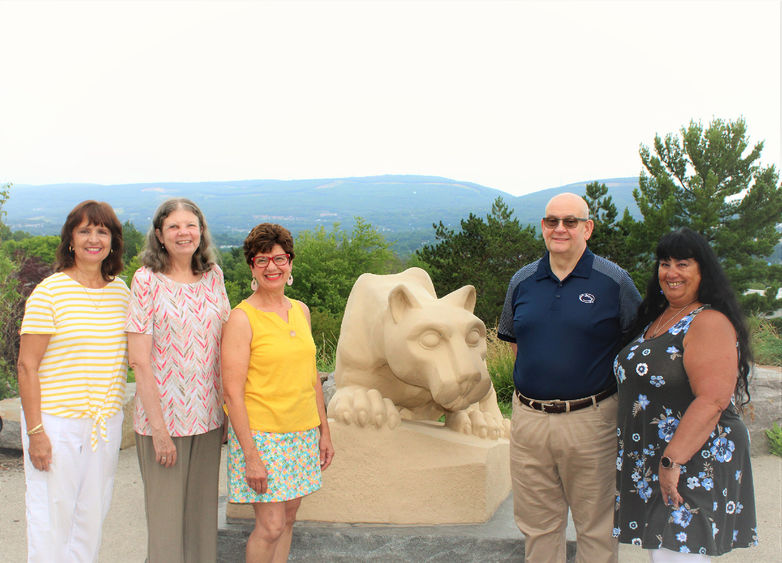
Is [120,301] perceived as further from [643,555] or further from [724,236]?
[724,236]

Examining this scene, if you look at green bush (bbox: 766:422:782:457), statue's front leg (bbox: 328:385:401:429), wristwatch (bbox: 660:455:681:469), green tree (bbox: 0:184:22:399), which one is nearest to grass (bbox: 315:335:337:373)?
green tree (bbox: 0:184:22:399)

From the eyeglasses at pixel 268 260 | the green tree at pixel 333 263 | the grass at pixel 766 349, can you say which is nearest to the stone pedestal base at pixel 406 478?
the eyeglasses at pixel 268 260

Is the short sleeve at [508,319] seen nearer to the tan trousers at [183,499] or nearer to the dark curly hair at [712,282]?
the dark curly hair at [712,282]

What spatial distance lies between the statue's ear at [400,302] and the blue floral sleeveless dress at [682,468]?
1183 mm

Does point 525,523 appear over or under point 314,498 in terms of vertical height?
over

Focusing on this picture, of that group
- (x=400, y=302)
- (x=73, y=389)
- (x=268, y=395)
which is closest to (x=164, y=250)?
(x=73, y=389)

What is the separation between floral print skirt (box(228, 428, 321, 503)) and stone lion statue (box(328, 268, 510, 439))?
2.58 ft

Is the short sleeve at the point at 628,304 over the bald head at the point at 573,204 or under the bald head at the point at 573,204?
under

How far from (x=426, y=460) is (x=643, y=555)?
6.47ft

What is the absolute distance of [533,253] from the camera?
15930 millimetres

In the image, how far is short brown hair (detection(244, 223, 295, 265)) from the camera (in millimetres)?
2646

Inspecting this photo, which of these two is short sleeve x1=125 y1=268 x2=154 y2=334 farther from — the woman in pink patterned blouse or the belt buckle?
the belt buckle

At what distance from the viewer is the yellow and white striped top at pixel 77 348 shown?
2551 millimetres

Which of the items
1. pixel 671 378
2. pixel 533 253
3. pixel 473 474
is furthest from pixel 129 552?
pixel 533 253
